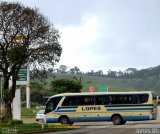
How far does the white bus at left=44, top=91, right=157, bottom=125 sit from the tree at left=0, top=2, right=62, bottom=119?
196 inches

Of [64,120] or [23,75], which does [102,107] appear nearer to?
[64,120]

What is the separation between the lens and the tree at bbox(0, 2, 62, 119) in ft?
131

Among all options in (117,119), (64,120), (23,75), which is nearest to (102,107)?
(117,119)

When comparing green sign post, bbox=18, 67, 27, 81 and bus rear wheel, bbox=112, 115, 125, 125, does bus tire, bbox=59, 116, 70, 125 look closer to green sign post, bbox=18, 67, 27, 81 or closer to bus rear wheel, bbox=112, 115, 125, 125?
bus rear wheel, bbox=112, 115, 125, 125

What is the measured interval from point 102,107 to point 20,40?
9.51 meters

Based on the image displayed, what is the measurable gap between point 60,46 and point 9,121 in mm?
7912

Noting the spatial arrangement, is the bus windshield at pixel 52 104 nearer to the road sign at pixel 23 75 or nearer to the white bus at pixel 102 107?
the white bus at pixel 102 107

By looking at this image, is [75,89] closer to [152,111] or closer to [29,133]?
[152,111]

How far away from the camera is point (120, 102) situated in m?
43.0

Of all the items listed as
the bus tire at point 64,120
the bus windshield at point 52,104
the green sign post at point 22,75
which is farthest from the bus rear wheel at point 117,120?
the green sign post at point 22,75

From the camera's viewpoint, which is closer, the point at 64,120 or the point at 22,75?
the point at 64,120

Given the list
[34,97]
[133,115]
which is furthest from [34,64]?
[34,97]

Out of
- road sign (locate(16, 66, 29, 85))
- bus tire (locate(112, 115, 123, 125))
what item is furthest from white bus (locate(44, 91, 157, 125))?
road sign (locate(16, 66, 29, 85))

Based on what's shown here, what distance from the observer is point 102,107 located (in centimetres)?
4325
